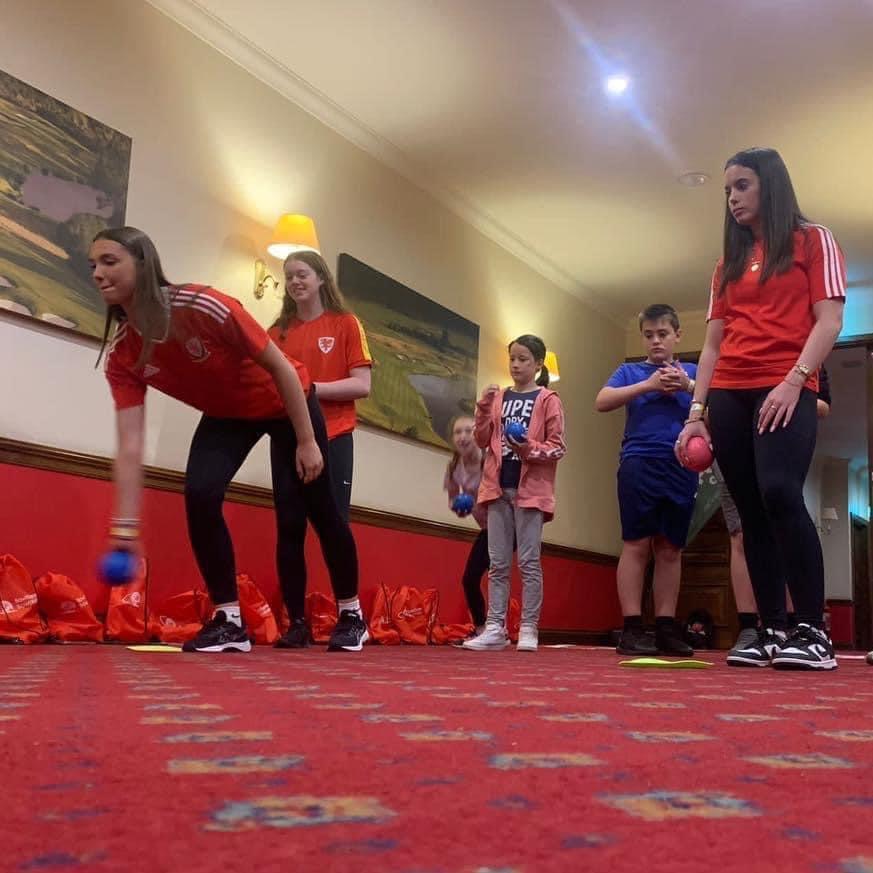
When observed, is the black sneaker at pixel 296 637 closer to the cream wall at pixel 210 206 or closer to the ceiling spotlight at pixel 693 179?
the cream wall at pixel 210 206

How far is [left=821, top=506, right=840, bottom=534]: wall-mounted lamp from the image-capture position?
11.4 m

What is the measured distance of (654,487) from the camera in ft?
9.56

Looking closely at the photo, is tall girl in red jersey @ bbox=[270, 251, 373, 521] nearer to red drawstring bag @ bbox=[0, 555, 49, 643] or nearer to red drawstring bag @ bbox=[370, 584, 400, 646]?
red drawstring bag @ bbox=[0, 555, 49, 643]

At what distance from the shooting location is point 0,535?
2.91 meters

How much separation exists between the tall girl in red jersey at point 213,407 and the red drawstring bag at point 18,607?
0.76 m

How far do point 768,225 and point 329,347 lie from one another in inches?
50.9

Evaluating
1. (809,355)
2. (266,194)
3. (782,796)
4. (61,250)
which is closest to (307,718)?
(782,796)

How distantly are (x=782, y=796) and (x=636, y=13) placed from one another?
3.74 m

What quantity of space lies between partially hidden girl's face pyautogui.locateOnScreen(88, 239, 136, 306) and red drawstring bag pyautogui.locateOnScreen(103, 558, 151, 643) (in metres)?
1.26

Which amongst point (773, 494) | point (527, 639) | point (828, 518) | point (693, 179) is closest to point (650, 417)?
point (527, 639)

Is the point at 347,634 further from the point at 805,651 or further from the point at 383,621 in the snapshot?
the point at 383,621

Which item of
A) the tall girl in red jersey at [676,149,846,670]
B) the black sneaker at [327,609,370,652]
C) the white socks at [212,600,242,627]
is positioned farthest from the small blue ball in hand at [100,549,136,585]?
the tall girl in red jersey at [676,149,846,670]

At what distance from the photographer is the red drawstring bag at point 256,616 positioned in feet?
11.3

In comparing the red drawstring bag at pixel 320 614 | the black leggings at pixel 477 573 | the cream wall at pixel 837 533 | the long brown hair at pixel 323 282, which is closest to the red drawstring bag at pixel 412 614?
the black leggings at pixel 477 573
